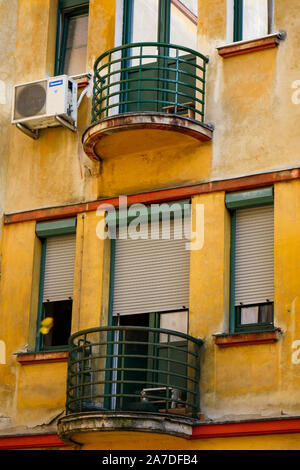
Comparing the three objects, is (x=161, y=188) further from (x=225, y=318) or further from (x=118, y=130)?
(x=225, y=318)

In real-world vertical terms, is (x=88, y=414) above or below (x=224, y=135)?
below

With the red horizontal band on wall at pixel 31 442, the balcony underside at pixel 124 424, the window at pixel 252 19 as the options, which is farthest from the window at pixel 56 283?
the window at pixel 252 19

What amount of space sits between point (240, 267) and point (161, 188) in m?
1.93

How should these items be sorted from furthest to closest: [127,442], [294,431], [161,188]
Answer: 1. [161,188]
2. [127,442]
3. [294,431]

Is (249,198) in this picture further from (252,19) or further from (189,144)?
(252,19)

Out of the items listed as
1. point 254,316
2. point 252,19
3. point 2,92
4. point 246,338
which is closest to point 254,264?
point 254,316

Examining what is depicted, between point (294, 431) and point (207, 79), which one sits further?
point (207, 79)

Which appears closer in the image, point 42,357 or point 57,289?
point 42,357

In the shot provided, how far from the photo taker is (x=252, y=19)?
61.3 ft

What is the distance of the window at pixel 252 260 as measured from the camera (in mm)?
17266

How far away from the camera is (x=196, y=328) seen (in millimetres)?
17500

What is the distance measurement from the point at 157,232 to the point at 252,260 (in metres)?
Result: 1.76

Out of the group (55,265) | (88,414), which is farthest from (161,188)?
(88,414)

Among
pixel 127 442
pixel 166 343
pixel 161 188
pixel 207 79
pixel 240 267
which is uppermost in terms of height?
pixel 207 79
